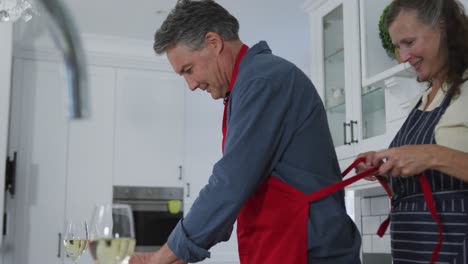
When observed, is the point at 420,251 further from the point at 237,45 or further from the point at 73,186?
the point at 73,186

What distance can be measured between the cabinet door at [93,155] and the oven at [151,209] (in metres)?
0.16

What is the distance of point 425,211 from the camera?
4.44 ft

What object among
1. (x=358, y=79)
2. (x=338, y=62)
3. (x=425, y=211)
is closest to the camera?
(x=425, y=211)

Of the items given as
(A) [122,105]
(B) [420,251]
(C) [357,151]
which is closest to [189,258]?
(B) [420,251]

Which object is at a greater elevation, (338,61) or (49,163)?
(338,61)

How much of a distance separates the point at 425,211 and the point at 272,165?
1.31 feet

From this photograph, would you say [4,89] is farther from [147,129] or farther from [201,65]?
[201,65]

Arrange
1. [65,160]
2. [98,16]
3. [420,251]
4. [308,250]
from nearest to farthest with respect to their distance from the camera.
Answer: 1. [308,250]
2. [420,251]
3. [98,16]
4. [65,160]

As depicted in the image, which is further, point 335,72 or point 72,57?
point 335,72

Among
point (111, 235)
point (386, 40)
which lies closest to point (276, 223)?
point (111, 235)

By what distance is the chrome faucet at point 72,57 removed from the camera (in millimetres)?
424

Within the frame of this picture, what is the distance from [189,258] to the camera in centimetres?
121

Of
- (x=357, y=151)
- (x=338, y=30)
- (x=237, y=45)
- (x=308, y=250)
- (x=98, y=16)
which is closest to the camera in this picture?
(x=308, y=250)

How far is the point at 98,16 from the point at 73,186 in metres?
1.24
